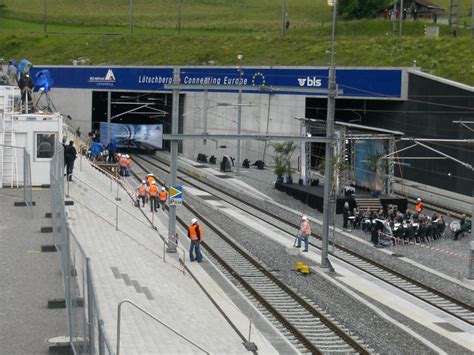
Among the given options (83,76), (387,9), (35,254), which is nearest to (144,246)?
(35,254)

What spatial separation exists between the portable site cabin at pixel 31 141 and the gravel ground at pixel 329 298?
6.39 meters

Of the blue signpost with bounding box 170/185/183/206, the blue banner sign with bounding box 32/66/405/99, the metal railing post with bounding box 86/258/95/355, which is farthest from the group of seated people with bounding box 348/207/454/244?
the metal railing post with bounding box 86/258/95/355

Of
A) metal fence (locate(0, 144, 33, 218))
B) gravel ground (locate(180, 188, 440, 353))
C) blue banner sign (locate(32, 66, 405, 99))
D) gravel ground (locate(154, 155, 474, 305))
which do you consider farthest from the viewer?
blue banner sign (locate(32, 66, 405, 99))

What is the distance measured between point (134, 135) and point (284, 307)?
41772mm

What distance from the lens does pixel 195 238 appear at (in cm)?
2817

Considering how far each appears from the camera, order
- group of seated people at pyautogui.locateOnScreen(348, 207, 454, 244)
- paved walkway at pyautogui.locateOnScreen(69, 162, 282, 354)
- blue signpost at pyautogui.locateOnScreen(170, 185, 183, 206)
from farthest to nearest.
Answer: group of seated people at pyautogui.locateOnScreen(348, 207, 454, 244) → blue signpost at pyautogui.locateOnScreen(170, 185, 183, 206) → paved walkway at pyautogui.locateOnScreen(69, 162, 282, 354)

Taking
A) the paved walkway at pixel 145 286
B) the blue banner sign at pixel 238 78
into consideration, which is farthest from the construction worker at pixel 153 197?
the blue banner sign at pixel 238 78

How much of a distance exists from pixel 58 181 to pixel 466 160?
28347 millimetres

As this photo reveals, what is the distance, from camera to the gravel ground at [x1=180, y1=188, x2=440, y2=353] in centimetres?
2031

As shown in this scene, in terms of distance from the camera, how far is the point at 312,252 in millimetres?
32281

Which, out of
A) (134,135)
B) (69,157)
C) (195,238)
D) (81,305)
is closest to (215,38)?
(134,135)

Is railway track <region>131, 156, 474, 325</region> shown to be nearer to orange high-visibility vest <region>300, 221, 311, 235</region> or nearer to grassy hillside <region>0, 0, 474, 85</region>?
orange high-visibility vest <region>300, 221, 311, 235</region>

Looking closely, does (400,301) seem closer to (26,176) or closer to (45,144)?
(26,176)

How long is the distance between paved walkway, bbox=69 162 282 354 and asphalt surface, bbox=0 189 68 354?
1100 mm
